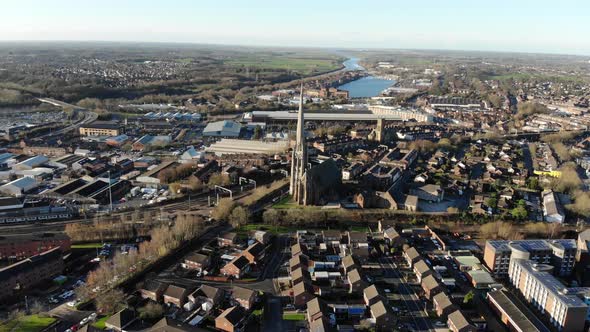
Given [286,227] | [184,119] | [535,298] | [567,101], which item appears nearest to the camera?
[535,298]

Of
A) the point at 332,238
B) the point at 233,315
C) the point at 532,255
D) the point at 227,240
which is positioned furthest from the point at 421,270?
the point at 227,240

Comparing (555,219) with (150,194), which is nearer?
(555,219)

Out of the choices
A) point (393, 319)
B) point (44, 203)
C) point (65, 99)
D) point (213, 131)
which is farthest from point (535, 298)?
point (65, 99)

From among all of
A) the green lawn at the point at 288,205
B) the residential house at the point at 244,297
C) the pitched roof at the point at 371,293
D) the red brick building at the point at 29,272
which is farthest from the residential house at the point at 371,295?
the red brick building at the point at 29,272

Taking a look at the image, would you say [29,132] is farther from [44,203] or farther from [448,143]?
[448,143]

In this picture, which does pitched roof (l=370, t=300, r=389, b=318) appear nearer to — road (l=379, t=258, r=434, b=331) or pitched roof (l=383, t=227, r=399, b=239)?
road (l=379, t=258, r=434, b=331)

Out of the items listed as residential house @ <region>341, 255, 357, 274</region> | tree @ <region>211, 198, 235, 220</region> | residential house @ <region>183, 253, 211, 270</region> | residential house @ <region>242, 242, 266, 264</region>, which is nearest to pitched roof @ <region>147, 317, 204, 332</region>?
residential house @ <region>183, 253, 211, 270</region>
